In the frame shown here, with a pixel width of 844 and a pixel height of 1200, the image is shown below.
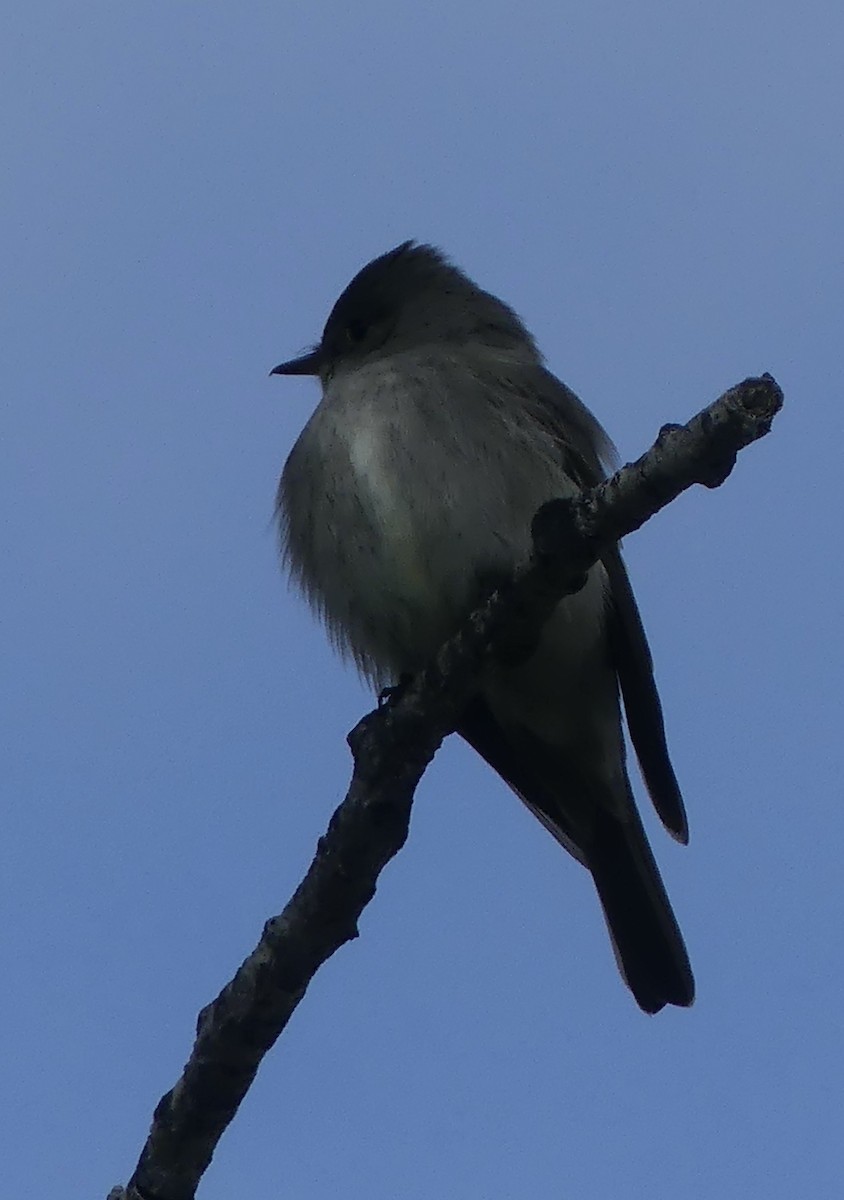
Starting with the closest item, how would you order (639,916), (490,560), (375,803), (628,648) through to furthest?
(375,803) < (490,560) < (628,648) < (639,916)

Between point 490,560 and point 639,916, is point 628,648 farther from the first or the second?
point 639,916

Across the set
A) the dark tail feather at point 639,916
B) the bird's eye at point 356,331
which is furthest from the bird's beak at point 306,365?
the dark tail feather at point 639,916

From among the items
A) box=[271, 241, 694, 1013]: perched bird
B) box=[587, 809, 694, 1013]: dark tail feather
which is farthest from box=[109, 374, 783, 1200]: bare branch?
box=[587, 809, 694, 1013]: dark tail feather

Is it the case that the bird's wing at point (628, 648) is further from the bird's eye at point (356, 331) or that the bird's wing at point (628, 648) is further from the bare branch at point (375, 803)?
the bare branch at point (375, 803)

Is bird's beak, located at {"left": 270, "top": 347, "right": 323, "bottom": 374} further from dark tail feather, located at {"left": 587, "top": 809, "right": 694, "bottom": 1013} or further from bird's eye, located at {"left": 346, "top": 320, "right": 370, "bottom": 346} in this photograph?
dark tail feather, located at {"left": 587, "top": 809, "right": 694, "bottom": 1013}

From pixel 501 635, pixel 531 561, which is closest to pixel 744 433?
pixel 531 561

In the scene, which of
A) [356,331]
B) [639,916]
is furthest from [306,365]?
[639,916]
